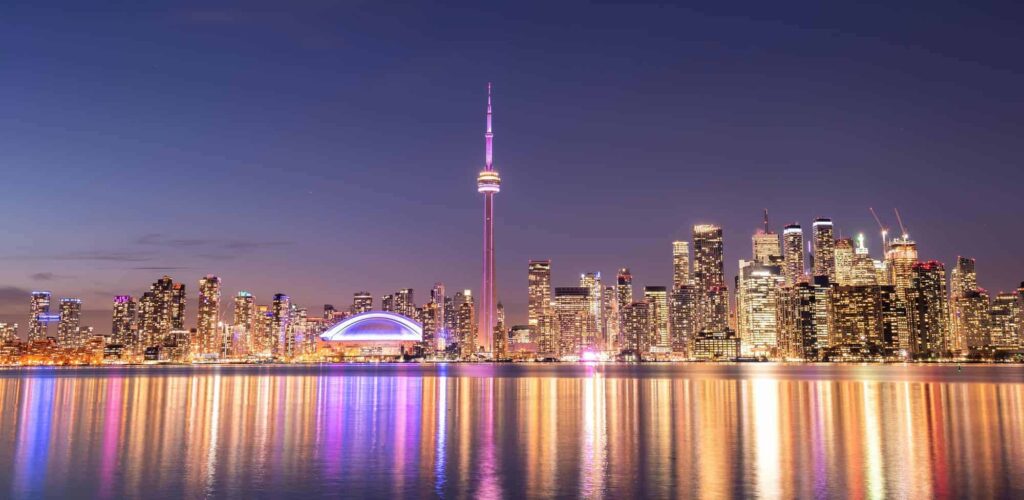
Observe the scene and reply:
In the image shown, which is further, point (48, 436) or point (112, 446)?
point (48, 436)

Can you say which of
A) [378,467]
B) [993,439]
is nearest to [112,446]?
[378,467]

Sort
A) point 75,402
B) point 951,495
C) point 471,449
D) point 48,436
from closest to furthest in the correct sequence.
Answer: point 951,495 < point 471,449 < point 48,436 < point 75,402

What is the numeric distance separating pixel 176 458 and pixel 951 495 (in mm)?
28441

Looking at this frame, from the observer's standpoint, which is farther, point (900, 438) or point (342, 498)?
point (900, 438)

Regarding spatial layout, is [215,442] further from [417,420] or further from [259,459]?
[417,420]

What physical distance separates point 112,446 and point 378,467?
15.4m

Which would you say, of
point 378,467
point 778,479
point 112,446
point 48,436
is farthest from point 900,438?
point 48,436

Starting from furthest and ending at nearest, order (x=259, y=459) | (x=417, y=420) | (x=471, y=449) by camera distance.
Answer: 1. (x=417, y=420)
2. (x=471, y=449)
3. (x=259, y=459)

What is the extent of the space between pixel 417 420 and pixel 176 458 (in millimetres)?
19462

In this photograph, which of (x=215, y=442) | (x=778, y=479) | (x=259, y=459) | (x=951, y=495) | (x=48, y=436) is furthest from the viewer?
(x=48, y=436)

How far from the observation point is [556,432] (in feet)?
146

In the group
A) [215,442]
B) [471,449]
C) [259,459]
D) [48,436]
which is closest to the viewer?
[259,459]

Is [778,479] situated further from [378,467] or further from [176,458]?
[176,458]

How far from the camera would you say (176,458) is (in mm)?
34062
